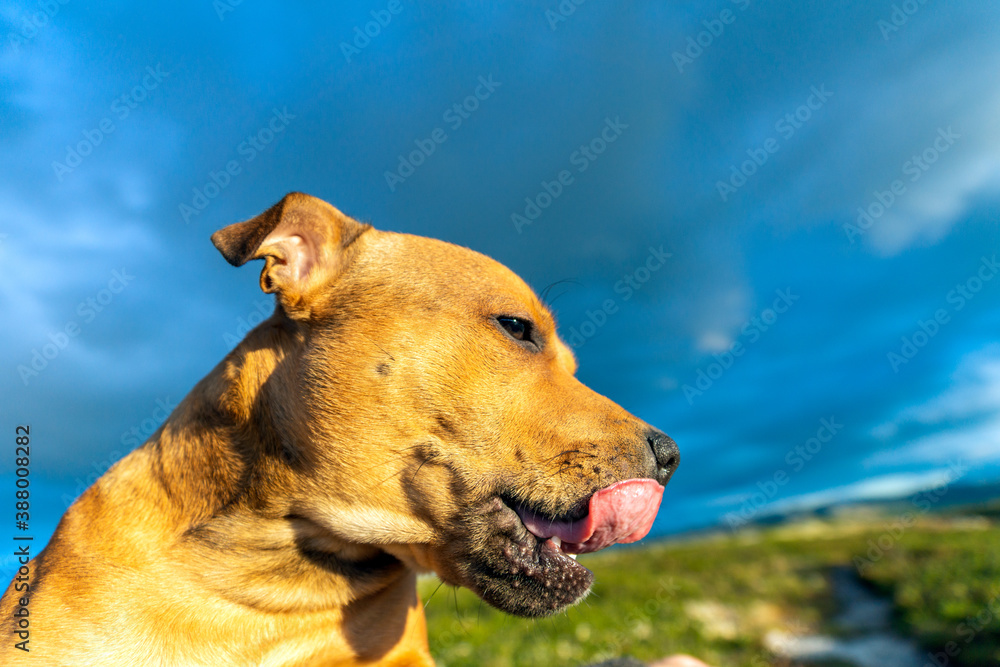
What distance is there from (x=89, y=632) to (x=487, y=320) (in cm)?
243

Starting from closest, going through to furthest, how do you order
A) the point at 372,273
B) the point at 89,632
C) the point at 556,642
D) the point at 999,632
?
the point at 89,632 < the point at 372,273 < the point at 999,632 < the point at 556,642

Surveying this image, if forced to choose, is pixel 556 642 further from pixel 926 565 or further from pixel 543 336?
pixel 926 565

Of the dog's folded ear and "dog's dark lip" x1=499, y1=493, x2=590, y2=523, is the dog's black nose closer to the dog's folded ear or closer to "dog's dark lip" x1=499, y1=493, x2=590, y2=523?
"dog's dark lip" x1=499, y1=493, x2=590, y2=523

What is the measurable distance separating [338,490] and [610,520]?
1316 mm

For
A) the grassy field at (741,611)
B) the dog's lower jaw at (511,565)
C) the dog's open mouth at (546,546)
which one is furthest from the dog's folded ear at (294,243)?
the grassy field at (741,611)

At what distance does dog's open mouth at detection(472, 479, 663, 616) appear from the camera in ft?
9.21

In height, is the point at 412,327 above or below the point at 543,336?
below

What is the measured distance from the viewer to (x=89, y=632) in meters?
2.82

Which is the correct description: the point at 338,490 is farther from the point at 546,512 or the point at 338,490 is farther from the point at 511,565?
the point at 546,512

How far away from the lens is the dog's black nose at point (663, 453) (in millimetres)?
2992

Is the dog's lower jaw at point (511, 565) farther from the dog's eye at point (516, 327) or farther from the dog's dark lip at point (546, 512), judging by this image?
the dog's eye at point (516, 327)

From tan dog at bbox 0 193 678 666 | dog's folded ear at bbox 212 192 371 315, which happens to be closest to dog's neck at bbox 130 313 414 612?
tan dog at bbox 0 193 678 666

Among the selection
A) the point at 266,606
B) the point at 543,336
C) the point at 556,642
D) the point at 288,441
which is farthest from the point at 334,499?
the point at 556,642

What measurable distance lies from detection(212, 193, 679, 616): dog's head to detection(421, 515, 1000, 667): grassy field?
2107mm
